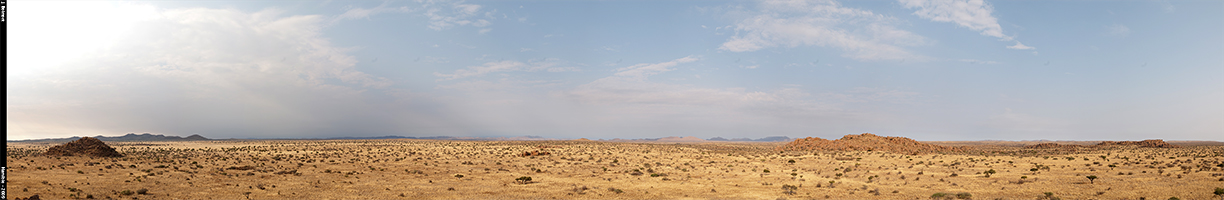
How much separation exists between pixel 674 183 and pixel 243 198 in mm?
18626

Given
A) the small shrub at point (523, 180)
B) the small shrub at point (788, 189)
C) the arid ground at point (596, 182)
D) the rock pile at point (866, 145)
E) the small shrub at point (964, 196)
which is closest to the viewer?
the small shrub at point (964, 196)

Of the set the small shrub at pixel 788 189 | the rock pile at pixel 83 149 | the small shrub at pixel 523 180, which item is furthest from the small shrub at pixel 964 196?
the rock pile at pixel 83 149

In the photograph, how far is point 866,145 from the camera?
64.8m

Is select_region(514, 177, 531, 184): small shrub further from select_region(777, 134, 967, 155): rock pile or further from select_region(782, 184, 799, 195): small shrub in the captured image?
select_region(777, 134, 967, 155): rock pile

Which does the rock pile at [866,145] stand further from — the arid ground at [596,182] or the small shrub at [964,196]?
the small shrub at [964,196]

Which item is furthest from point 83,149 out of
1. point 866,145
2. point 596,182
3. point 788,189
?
point 866,145

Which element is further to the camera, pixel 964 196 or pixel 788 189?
pixel 788 189

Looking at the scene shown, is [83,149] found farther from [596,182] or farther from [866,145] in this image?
[866,145]

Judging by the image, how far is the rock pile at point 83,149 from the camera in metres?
37.6

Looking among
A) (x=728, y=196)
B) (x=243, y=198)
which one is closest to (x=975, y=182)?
(x=728, y=196)

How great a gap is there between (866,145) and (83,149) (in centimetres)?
7344

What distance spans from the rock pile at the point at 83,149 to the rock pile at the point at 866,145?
6475 cm

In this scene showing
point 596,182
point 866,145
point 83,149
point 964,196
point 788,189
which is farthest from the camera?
point 866,145

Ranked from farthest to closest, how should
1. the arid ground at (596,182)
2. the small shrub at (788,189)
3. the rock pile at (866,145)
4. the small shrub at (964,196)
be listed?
1. the rock pile at (866,145)
2. the small shrub at (788,189)
3. the arid ground at (596,182)
4. the small shrub at (964,196)
